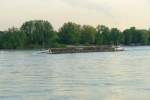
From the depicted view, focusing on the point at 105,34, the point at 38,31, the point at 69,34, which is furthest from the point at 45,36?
the point at 105,34

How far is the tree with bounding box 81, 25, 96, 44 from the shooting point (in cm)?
14650

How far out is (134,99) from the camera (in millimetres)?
22625

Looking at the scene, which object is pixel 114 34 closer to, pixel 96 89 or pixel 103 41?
pixel 103 41

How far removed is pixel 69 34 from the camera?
142000 mm

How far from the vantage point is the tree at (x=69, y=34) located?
Answer: 141625 millimetres

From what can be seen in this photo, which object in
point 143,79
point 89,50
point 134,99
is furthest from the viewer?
point 89,50

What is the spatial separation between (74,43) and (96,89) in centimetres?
11785

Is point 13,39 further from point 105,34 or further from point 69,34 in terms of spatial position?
point 105,34

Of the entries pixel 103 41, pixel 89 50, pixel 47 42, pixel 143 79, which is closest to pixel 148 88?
pixel 143 79

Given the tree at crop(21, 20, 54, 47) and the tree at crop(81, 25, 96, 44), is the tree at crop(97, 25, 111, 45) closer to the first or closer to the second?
the tree at crop(81, 25, 96, 44)

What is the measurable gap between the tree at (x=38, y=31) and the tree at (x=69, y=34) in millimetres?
3655

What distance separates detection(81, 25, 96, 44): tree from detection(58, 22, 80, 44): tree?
9.35 feet

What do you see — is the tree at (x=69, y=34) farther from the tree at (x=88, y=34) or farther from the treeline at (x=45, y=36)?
the tree at (x=88, y=34)

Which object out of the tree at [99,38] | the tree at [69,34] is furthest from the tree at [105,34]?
the tree at [69,34]
